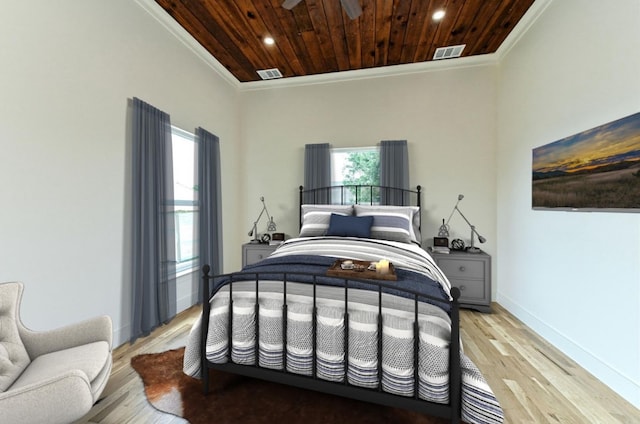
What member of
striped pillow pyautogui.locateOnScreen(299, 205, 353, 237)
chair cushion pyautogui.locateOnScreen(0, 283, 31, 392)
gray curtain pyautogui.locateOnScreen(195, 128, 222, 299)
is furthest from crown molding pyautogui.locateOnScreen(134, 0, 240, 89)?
chair cushion pyautogui.locateOnScreen(0, 283, 31, 392)

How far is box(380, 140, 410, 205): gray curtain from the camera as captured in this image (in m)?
3.79

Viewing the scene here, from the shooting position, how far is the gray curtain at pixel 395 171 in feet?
12.4

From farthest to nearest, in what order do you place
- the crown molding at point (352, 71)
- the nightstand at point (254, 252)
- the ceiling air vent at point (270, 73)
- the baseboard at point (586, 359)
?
1. the ceiling air vent at point (270, 73)
2. the nightstand at point (254, 252)
3. the crown molding at point (352, 71)
4. the baseboard at point (586, 359)

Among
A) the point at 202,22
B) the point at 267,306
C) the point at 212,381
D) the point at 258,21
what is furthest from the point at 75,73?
the point at 212,381

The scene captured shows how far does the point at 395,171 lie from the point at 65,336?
3.57 metres

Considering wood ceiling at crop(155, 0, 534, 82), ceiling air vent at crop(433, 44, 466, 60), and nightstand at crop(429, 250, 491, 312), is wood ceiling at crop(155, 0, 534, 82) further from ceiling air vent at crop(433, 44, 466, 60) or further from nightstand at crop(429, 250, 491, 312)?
nightstand at crop(429, 250, 491, 312)

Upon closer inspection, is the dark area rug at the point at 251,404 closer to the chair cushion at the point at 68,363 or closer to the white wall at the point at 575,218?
the chair cushion at the point at 68,363

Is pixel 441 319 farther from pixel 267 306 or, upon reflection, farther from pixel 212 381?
pixel 212 381

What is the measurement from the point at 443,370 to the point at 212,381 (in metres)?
1.55

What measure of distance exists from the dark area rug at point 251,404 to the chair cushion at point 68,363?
0.51 metres

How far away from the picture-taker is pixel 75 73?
6.90 ft

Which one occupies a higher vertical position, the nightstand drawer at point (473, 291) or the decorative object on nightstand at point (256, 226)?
the decorative object on nightstand at point (256, 226)

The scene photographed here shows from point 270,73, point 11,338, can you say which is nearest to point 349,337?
point 11,338

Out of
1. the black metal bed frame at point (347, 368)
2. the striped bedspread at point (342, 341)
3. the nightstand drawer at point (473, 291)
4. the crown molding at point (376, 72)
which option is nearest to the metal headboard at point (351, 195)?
the nightstand drawer at point (473, 291)
